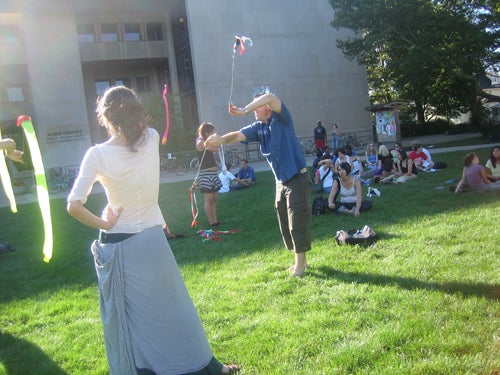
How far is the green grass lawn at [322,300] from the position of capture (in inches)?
134

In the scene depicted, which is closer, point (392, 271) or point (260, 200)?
point (392, 271)

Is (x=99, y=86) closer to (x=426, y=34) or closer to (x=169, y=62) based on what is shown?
(x=169, y=62)

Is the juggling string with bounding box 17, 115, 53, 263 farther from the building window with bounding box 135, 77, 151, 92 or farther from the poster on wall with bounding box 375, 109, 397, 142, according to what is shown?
the building window with bounding box 135, 77, 151, 92

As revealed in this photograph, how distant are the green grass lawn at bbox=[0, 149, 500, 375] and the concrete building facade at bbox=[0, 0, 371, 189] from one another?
2033 cm

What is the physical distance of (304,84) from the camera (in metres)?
30.6

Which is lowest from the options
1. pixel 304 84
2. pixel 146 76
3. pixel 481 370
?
pixel 481 370

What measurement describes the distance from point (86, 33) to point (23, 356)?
28.5 metres

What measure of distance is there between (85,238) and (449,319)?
698cm

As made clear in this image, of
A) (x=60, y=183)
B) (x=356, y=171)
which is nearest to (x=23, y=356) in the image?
(x=356, y=171)

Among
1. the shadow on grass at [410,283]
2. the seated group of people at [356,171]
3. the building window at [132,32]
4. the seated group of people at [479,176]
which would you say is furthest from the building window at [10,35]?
the shadow on grass at [410,283]

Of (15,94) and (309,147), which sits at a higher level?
(15,94)

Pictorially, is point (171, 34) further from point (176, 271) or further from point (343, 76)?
point (176, 271)

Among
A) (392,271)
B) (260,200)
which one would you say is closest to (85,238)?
(260,200)

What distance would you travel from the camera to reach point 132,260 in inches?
110
